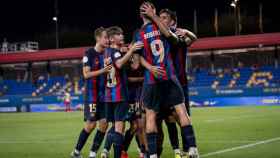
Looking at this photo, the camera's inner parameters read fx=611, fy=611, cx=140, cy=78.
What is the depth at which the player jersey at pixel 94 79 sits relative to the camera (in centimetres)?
1036

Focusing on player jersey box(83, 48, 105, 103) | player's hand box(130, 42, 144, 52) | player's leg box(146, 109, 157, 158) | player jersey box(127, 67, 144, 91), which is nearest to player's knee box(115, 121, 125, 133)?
player jersey box(83, 48, 105, 103)

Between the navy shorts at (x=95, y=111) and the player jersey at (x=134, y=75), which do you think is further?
the player jersey at (x=134, y=75)

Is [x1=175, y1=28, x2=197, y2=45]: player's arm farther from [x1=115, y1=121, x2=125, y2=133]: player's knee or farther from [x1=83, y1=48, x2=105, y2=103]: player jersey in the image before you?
[x1=115, y1=121, x2=125, y2=133]: player's knee

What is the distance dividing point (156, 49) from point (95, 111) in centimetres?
220

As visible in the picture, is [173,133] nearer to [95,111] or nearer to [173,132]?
[173,132]

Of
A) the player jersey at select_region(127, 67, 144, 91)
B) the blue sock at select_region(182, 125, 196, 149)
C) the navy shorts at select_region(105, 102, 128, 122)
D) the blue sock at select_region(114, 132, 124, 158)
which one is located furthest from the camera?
the player jersey at select_region(127, 67, 144, 91)

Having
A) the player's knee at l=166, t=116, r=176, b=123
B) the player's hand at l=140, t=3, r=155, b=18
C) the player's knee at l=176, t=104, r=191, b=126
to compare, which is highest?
the player's hand at l=140, t=3, r=155, b=18

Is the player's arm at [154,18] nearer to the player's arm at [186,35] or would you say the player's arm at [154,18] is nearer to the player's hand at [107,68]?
the player's arm at [186,35]

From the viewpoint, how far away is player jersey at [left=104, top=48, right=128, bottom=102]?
9.82 meters

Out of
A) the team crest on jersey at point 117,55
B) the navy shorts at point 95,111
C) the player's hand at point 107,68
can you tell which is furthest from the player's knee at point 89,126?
the team crest on jersey at point 117,55

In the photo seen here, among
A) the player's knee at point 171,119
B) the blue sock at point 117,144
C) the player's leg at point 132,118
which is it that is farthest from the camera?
the player's leg at point 132,118

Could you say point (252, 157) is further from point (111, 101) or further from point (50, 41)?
point (50, 41)

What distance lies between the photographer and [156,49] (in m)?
8.77

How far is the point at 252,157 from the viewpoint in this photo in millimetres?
10656
